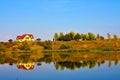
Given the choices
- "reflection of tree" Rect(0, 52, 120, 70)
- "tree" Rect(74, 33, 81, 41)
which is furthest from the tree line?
"reflection of tree" Rect(0, 52, 120, 70)

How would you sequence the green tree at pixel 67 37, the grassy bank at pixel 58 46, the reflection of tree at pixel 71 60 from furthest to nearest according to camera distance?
the green tree at pixel 67 37
the grassy bank at pixel 58 46
the reflection of tree at pixel 71 60

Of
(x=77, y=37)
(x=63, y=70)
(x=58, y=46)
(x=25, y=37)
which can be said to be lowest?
(x=63, y=70)

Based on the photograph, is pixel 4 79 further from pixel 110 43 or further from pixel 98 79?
pixel 110 43

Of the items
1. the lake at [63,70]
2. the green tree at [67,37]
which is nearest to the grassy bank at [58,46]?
the green tree at [67,37]

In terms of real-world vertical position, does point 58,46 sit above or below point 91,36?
below

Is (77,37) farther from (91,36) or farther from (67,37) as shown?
(91,36)

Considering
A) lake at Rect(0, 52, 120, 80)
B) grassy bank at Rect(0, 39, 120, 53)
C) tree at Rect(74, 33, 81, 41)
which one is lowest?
lake at Rect(0, 52, 120, 80)

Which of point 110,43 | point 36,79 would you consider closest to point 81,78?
point 36,79

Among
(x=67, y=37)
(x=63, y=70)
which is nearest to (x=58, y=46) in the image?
(x=67, y=37)

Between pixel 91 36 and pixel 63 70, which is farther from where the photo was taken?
pixel 91 36

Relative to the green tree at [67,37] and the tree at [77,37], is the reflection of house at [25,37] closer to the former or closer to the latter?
the green tree at [67,37]

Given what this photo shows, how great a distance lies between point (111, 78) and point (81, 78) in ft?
8.50

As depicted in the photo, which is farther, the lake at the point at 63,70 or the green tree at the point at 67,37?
the green tree at the point at 67,37

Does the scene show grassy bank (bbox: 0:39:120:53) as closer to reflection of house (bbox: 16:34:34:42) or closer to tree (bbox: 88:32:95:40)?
tree (bbox: 88:32:95:40)
